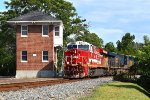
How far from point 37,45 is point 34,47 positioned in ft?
1.47

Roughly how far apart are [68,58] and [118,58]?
21.4m

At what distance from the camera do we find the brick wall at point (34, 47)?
52.4m

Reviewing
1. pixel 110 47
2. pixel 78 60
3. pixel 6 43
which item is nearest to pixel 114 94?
pixel 78 60

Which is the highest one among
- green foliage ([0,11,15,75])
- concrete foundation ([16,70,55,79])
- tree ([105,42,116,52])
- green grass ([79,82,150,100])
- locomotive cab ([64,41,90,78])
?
tree ([105,42,116,52])

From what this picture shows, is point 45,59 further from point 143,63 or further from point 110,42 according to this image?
point 110,42

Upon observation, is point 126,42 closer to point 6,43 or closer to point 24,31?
point 6,43

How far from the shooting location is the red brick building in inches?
2061

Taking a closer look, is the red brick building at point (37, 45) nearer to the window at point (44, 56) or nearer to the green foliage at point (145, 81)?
the window at point (44, 56)

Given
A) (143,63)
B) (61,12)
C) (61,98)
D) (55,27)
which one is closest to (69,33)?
(61,12)

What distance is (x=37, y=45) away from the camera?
5297 cm

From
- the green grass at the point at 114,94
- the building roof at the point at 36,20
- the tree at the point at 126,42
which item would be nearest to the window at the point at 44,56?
the building roof at the point at 36,20

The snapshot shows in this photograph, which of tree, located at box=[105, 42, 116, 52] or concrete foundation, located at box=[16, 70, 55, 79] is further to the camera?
tree, located at box=[105, 42, 116, 52]

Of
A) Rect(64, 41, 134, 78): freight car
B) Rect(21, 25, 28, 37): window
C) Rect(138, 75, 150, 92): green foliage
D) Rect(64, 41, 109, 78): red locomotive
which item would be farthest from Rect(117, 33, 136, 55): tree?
Rect(138, 75, 150, 92): green foliage

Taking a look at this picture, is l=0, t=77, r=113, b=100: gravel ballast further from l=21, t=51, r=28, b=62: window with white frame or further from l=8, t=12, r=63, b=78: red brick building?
l=21, t=51, r=28, b=62: window with white frame
